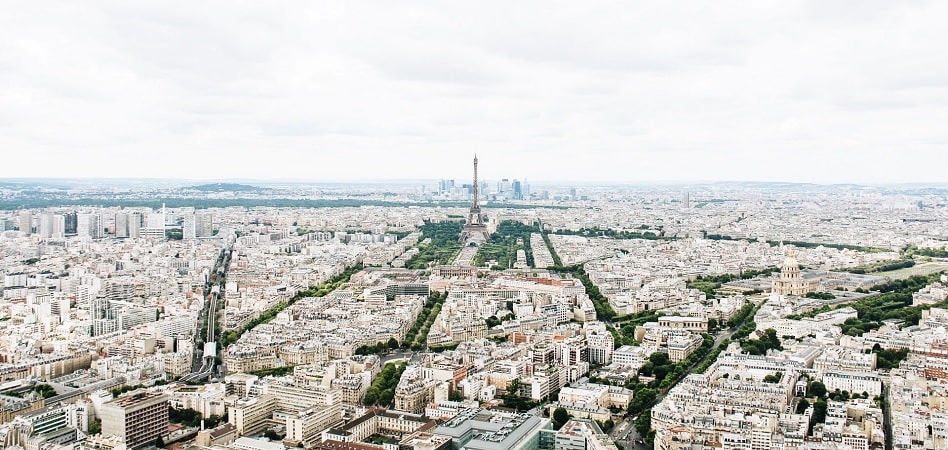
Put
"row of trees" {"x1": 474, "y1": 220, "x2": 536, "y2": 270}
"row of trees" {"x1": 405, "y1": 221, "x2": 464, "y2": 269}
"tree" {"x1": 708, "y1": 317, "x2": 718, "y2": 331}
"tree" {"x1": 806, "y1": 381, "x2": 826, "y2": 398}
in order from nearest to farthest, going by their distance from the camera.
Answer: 1. "tree" {"x1": 806, "y1": 381, "x2": 826, "y2": 398}
2. "tree" {"x1": 708, "y1": 317, "x2": 718, "y2": 331}
3. "row of trees" {"x1": 405, "y1": 221, "x2": 464, "y2": 269}
4. "row of trees" {"x1": 474, "y1": 220, "x2": 536, "y2": 270}

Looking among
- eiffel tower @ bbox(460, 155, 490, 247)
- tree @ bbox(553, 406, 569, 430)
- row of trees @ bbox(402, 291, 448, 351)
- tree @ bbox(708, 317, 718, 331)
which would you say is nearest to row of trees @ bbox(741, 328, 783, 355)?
tree @ bbox(708, 317, 718, 331)

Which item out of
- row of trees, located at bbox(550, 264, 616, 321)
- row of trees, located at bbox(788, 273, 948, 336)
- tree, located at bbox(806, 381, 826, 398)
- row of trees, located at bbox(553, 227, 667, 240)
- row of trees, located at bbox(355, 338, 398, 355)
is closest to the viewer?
tree, located at bbox(806, 381, 826, 398)

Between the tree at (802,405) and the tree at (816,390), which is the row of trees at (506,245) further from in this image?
the tree at (802,405)

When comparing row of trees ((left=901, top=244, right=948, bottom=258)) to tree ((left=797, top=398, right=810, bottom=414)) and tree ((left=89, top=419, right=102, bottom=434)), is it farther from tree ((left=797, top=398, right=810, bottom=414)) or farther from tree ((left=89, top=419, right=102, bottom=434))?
tree ((left=89, top=419, right=102, bottom=434))

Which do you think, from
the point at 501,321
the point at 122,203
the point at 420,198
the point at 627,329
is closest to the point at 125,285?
the point at 501,321

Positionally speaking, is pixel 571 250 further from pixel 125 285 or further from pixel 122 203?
pixel 122 203

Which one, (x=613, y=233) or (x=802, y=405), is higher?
(x=613, y=233)

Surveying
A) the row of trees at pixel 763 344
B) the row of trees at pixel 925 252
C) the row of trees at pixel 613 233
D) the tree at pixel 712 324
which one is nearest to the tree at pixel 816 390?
the row of trees at pixel 763 344

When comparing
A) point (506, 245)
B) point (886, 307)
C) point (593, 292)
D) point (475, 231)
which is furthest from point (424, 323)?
point (475, 231)

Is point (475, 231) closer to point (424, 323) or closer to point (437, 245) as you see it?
point (437, 245)

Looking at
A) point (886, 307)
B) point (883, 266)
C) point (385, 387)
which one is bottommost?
point (385, 387)

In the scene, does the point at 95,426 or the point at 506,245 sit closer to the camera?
the point at 95,426
